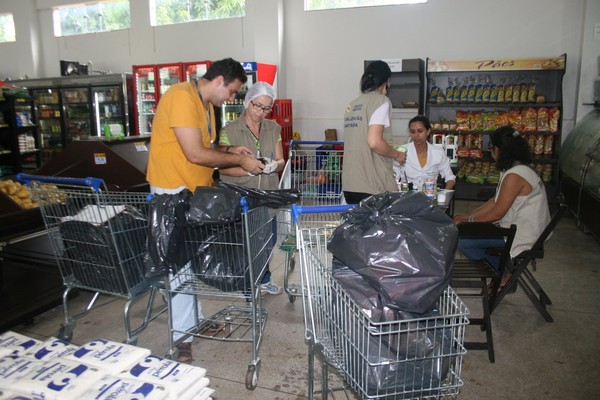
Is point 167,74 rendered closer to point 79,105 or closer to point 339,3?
point 79,105

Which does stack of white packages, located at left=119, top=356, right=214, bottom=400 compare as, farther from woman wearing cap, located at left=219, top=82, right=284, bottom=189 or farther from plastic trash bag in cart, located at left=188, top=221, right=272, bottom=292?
woman wearing cap, located at left=219, top=82, right=284, bottom=189

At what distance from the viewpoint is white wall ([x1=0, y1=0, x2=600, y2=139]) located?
698 cm

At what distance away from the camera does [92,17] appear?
33.4 feet

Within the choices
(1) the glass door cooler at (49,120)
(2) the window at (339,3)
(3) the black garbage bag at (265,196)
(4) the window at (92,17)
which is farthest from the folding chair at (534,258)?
(1) the glass door cooler at (49,120)

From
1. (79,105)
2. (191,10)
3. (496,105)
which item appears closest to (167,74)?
(191,10)

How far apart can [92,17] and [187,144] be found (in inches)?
369

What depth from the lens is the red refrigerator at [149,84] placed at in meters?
8.76

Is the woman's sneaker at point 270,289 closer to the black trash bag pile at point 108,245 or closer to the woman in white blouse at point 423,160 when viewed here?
the black trash bag pile at point 108,245

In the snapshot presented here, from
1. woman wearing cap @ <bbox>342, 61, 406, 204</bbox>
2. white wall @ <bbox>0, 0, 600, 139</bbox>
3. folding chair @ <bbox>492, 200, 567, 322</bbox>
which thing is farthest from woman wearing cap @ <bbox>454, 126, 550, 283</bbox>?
white wall @ <bbox>0, 0, 600, 139</bbox>

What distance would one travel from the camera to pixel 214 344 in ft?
9.98

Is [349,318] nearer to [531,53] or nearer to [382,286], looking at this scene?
[382,286]

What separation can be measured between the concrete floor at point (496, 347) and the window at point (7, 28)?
405 inches

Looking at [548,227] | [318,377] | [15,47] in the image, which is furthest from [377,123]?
[15,47]

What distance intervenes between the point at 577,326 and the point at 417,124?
2090 mm
